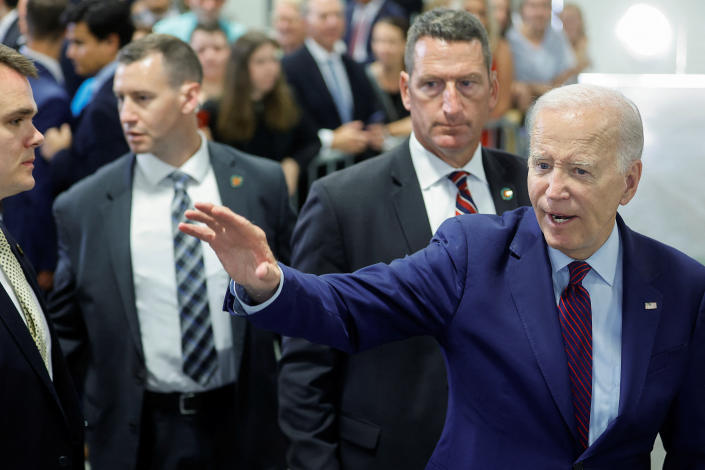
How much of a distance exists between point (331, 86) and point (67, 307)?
347cm

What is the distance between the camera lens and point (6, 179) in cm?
251

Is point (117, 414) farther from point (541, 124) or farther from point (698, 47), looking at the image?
point (698, 47)

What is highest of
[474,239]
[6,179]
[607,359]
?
[6,179]

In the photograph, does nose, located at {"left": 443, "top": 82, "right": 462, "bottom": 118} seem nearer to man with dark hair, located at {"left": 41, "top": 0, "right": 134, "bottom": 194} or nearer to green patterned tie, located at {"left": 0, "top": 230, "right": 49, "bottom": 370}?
green patterned tie, located at {"left": 0, "top": 230, "right": 49, "bottom": 370}

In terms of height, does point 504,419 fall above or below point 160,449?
above

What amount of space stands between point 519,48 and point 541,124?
17.3ft

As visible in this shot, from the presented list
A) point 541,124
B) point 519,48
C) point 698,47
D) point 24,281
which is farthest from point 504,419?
point 519,48

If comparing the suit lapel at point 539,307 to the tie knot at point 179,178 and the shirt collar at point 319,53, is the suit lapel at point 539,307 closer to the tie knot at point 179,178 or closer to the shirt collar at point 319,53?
the tie knot at point 179,178

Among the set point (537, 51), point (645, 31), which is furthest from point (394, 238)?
point (537, 51)

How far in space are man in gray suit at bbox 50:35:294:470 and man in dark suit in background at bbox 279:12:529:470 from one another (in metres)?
0.60

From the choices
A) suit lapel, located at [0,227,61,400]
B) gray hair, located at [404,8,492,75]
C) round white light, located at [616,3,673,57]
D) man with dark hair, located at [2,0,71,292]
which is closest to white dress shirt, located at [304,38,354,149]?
man with dark hair, located at [2,0,71,292]

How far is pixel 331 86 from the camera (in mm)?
6395

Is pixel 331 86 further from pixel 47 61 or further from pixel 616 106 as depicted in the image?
pixel 616 106

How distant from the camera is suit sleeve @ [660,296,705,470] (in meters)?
2.08
